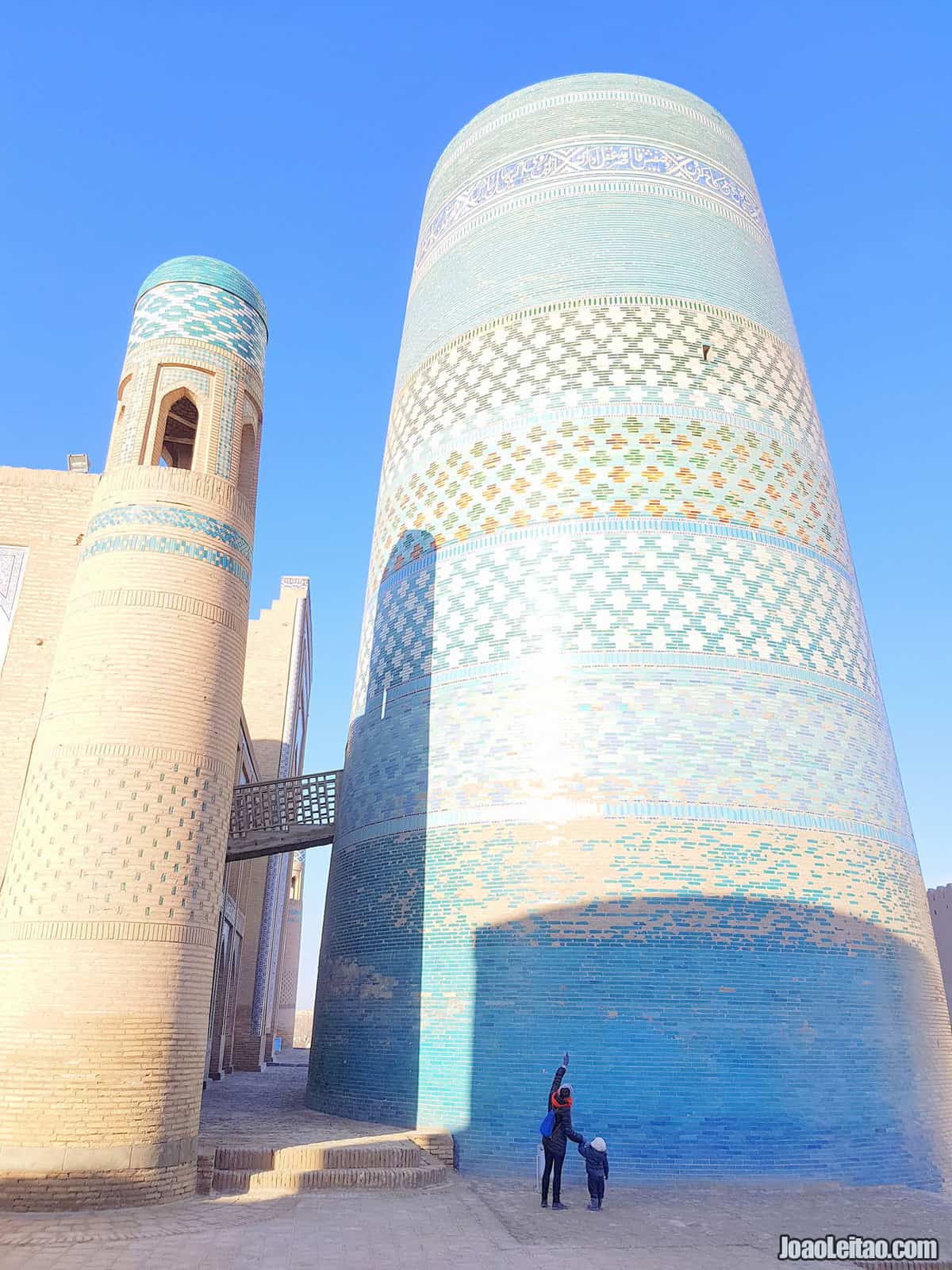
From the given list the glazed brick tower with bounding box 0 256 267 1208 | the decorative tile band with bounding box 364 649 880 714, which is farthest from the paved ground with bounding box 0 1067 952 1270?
the decorative tile band with bounding box 364 649 880 714

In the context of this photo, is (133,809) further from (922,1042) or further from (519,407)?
(922,1042)

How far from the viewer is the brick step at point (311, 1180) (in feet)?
21.5

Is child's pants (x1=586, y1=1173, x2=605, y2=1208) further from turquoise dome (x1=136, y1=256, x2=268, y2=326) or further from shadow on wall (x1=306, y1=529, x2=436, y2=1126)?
turquoise dome (x1=136, y1=256, x2=268, y2=326)

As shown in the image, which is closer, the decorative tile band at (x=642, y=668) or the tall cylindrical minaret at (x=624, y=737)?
the tall cylindrical minaret at (x=624, y=737)

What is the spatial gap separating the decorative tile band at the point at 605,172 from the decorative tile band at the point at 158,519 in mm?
6184

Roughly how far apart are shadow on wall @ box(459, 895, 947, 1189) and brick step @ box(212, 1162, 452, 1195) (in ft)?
3.32

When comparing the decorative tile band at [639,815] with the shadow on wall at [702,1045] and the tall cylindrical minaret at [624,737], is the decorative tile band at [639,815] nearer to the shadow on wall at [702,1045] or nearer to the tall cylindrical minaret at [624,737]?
the tall cylindrical minaret at [624,737]

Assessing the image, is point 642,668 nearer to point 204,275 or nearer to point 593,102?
point 204,275

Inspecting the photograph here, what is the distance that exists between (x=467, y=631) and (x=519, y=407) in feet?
8.15

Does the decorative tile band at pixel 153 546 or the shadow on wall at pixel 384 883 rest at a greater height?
the decorative tile band at pixel 153 546

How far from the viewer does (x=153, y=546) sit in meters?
7.64

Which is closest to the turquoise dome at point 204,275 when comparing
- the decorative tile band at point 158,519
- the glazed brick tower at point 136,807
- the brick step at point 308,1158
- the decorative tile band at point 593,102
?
the glazed brick tower at point 136,807

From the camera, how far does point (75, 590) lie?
772 cm

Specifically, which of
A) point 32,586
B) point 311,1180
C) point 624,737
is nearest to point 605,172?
point 624,737
